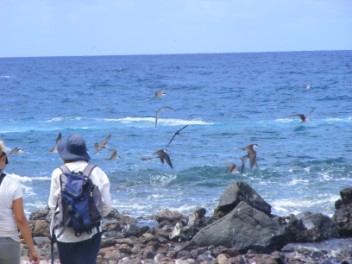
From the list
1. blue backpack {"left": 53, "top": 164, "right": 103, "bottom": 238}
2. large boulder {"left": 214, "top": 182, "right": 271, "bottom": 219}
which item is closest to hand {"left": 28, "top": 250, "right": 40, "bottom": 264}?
blue backpack {"left": 53, "top": 164, "right": 103, "bottom": 238}

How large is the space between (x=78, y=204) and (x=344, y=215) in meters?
8.63

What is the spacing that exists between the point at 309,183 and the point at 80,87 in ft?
162

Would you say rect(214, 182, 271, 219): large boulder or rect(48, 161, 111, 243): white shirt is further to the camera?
rect(214, 182, 271, 219): large boulder

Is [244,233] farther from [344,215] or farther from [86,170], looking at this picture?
[86,170]

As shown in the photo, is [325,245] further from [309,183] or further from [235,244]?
[309,183]

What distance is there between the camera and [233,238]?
11.8m

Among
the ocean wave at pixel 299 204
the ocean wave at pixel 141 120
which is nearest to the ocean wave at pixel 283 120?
the ocean wave at pixel 141 120

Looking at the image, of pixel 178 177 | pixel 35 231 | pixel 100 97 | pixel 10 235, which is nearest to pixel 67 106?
pixel 100 97

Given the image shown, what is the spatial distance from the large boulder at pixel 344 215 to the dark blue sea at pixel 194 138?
1.93 m

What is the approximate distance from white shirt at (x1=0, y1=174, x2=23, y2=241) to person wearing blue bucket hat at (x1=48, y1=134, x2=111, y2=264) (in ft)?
0.86

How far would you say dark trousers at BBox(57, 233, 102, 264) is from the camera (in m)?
6.11

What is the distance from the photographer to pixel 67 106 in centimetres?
4856

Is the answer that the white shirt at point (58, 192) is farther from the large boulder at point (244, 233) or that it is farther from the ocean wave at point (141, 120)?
the ocean wave at point (141, 120)

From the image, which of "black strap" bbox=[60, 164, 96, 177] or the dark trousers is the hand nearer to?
the dark trousers
